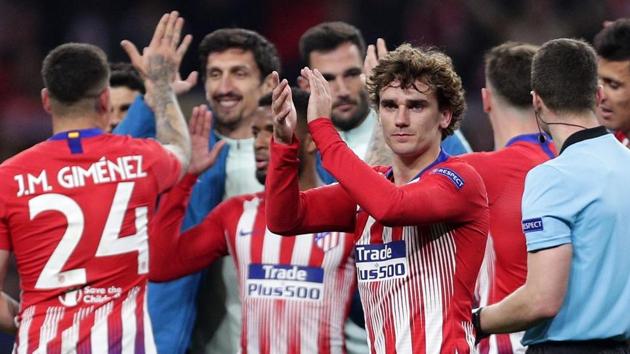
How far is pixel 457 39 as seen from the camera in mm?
10906

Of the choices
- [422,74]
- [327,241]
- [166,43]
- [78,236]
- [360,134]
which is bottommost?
[327,241]

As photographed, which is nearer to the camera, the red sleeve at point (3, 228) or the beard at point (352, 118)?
the red sleeve at point (3, 228)

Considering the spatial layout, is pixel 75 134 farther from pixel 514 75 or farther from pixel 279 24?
Answer: pixel 279 24

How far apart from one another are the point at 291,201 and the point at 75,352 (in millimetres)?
1689

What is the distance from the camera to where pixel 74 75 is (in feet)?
17.7

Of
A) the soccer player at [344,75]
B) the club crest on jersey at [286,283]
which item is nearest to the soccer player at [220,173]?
the soccer player at [344,75]

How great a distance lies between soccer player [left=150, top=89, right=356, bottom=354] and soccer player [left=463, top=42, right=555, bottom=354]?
0.71 metres

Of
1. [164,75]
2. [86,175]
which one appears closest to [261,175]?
[164,75]

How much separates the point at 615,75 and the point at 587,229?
1.98 metres

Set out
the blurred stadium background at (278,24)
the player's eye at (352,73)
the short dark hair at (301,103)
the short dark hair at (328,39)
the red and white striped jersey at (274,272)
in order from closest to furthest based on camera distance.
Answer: the red and white striped jersey at (274,272) < the short dark hair at (301,103) < the player's eye at (352,73) < the short dark hair at (328,39) < the blurred stadium background at (278,24)

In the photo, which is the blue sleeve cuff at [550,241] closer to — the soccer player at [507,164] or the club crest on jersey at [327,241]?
the soccer player at [507,164]

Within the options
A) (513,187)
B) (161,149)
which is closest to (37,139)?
→ (161,149)

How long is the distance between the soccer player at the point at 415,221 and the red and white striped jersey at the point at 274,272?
107 cm

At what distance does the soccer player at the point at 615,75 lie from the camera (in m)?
5.82
